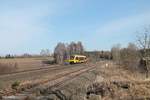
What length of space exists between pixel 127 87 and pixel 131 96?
257 centimetres

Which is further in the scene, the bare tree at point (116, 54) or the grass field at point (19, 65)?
the bare tree at point (116, 54)

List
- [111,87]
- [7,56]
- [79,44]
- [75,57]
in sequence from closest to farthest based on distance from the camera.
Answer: [111,87], [75,57], [7,56], [79,44]

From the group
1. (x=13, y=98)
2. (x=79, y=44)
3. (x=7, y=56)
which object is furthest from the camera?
(x=79, y=44)

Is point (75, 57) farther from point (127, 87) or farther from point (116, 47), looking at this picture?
point (127, 87)

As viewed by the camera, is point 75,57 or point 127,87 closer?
point 127,87

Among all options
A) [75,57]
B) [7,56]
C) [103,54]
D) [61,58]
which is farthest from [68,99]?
[103,54]

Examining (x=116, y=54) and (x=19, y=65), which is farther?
(x=116, y=54)

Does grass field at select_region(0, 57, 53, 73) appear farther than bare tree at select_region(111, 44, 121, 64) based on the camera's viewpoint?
No

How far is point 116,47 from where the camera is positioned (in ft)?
444

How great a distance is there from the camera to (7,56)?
126438 millimetres

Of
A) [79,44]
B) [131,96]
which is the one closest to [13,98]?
[131,96]

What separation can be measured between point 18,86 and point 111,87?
7151 mm

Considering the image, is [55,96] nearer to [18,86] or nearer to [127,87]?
[127,87]

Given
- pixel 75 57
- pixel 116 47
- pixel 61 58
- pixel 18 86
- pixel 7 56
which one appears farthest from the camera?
pixel 116 47
